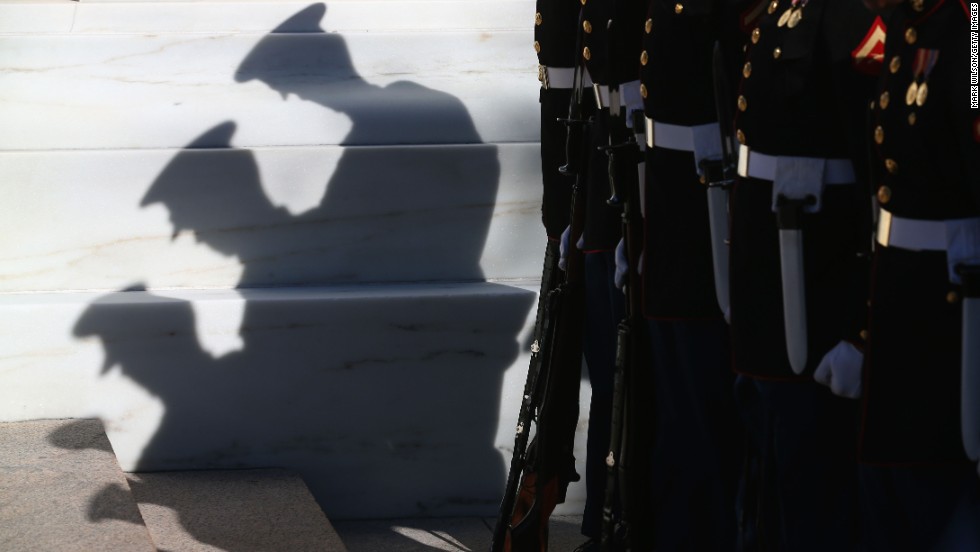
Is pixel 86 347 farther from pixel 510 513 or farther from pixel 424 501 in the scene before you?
pixel 510 513

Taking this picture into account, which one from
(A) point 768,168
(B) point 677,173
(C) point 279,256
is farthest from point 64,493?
(A) point 768,168

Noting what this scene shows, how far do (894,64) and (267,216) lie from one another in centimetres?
245

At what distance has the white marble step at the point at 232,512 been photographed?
335 cm

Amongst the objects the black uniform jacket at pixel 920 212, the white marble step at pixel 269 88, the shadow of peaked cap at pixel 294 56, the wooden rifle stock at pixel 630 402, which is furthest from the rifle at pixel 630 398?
the shadow of peaked cap at pixel 294 56

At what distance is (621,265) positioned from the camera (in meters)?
2.78

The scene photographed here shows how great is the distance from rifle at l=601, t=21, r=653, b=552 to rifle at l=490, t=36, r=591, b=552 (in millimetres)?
306

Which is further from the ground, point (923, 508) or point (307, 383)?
point (923, 508)

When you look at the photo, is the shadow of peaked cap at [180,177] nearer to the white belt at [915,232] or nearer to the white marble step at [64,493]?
the white marble step at [64,493]

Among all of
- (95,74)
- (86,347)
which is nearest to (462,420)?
(86,347)

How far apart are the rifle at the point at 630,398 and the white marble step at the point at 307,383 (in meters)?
1.09

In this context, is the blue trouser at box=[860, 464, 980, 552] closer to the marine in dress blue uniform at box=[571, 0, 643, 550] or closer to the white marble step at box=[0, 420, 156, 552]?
the marine in dress blue uniform at box=[571, 0, 643, 550]

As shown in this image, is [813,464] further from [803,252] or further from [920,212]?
[920,212]

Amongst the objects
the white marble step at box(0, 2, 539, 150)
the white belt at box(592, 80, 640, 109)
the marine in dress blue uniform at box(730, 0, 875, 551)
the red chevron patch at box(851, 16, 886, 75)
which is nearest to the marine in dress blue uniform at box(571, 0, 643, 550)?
the white belt at box(592, 80, 640, 109)

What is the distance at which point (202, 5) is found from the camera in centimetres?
480
